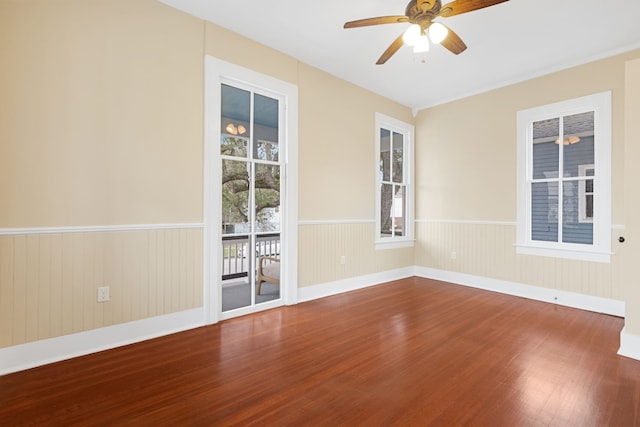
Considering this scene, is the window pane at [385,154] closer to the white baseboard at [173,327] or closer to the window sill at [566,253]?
the white baseboard at [173,327]

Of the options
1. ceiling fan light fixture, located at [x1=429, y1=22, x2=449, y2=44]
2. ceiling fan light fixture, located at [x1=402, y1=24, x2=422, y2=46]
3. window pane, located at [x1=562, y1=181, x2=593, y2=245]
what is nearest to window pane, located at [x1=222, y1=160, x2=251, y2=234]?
ceiling fan light fixture, located at [x1=402, y1=24, x2=422, y2=46]

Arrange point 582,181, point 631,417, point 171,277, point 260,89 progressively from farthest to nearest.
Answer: point 582,181 < point 260,89 < point 171,277 < point 631,417

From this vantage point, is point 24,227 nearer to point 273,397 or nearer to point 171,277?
point 171,277

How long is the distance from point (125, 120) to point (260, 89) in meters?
1.48

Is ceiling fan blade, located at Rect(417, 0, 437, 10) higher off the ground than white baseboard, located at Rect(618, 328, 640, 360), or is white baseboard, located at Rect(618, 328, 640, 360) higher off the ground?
ceiling fan blade, located at Rect(417, 0, 437, 10)

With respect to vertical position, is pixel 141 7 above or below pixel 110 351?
above

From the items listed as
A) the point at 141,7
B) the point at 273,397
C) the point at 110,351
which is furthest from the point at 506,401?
the point at 141,7

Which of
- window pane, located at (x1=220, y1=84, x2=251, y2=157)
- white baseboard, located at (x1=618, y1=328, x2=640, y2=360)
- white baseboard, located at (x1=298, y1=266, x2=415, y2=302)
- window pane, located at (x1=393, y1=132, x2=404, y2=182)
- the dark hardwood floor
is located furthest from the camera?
window pane, located at (x1=393, y1=132, x2=404, y2=182)

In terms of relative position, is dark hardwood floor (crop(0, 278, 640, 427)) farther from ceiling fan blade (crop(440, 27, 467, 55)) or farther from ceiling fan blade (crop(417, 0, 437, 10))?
ceiling fan blade (crop(417, 0, 437, 10))

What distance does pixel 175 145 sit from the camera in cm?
292

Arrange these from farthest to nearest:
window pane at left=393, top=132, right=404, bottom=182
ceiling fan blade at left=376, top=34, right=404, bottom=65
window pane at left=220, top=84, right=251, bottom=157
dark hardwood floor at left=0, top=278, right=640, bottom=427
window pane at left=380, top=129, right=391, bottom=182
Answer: window pane at left=393, top=132, right=404, bottom=182
window pane at left=380, top=129, right=391, bottom=182
window pane at left=220, top=84, right=251, bottom=157
ceiling fan blade at left=376, top=34, right=404, bottom=65
dark hardwood floor at left=0, top=278, right=640, bottom=427

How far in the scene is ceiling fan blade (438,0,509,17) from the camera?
2178mm

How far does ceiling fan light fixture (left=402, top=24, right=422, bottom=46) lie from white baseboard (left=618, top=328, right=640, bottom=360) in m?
3.01

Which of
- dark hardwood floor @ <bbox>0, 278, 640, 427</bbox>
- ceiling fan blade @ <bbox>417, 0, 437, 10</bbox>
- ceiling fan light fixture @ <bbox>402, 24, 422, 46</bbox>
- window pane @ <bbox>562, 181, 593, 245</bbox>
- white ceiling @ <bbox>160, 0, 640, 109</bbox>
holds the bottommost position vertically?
dark hardwood floor @ <bbox>0, 278, 640, 427</bbox>
